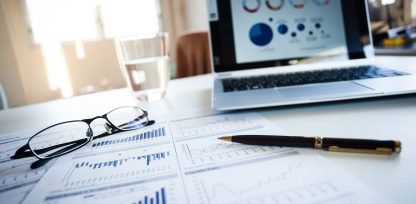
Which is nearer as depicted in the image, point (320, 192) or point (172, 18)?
point (320, 192)

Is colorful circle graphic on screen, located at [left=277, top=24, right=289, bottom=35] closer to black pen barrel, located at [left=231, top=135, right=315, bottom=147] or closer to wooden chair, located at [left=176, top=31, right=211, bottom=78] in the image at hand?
black pen barrel, located at [left=231, top=135, right=315, bottom=147]

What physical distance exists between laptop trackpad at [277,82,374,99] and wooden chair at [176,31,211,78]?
4.07 feet

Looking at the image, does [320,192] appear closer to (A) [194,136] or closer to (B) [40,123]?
(A) [194,136]

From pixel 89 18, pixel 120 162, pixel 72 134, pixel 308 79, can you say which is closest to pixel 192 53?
pixel 308 79

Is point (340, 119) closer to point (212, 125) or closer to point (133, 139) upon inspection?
point (212, 125)

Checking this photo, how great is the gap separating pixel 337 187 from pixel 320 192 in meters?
0.02

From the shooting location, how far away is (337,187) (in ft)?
0.67

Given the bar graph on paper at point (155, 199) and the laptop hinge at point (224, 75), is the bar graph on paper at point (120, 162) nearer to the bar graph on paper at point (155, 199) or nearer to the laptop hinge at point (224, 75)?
the bar graph on paper at point (155, 199)

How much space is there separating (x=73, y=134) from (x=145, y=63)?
0.75 feet

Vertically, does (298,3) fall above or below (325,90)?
above

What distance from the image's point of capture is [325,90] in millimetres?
428

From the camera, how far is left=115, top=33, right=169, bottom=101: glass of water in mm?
578

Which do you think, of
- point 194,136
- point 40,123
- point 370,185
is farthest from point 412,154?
point 40,123

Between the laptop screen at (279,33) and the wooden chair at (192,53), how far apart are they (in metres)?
1.05
